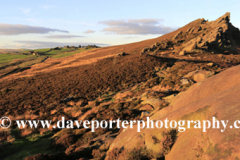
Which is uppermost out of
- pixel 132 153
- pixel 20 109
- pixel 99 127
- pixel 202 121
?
pixel 202 121

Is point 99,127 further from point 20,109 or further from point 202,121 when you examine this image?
point 20,109

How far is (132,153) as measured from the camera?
6.62 m

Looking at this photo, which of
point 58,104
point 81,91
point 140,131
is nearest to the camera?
point 140,131

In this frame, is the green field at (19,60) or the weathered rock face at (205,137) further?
the green field at (19,60)

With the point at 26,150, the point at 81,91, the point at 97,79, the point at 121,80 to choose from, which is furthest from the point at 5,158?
the point at 97,79

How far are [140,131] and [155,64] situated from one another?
99.4ft

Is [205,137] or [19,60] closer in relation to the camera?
[205,137]

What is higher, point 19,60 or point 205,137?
point 19,60

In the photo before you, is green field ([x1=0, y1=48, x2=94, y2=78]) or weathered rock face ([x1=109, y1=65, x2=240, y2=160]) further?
green field ([x1=0, y1=48, x2=94, y2=78])

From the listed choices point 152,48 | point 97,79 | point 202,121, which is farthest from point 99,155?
point 152,48

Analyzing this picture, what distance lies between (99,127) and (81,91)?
18262 mm

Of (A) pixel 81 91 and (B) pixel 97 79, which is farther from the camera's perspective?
(B) pixel 97 79

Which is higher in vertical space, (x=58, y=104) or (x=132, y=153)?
(x=132, y=153)

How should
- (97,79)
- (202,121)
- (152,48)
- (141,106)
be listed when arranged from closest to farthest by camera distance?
1. (202,121)
2. (141,106)
3. (97,79)
4. (152,48)
